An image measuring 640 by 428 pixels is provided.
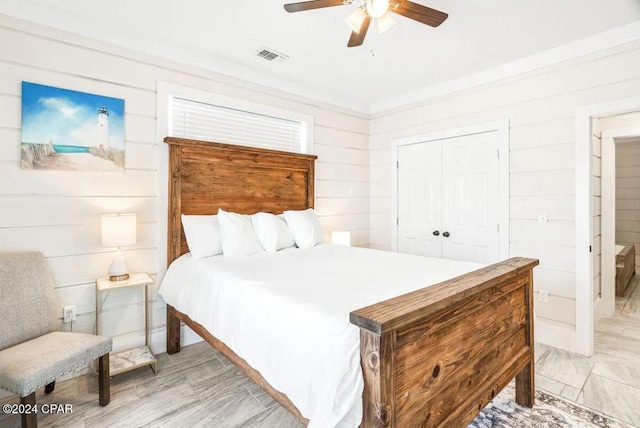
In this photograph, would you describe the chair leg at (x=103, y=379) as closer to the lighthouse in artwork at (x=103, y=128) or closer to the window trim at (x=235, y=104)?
the lighthouse in artwork at (x=103, y=128)

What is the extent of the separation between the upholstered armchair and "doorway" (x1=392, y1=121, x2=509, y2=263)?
3334 mm

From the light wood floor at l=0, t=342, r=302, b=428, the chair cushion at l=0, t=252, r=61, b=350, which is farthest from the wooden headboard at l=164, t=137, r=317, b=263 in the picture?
the light wood floor at l=0, t=342, r=302, b=428

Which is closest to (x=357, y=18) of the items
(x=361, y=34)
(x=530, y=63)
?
(x=361, y=34)

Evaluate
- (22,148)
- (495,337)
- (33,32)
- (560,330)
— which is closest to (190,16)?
(33,32)

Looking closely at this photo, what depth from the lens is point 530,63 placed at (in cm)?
305

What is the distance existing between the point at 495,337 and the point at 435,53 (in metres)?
2.52

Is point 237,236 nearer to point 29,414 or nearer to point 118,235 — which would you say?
point 118,235

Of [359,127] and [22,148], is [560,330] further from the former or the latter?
[22,148]

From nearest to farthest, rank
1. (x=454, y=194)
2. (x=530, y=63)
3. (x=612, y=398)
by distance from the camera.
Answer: (x=612, y=398) < (x=530, y=63) < (x=454, y=194)

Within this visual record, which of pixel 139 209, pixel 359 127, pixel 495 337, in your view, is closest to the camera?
pixel 495 337

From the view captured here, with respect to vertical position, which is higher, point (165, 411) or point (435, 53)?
→ point (435, 53)

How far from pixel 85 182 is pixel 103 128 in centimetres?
45

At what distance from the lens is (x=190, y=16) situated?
241 cm

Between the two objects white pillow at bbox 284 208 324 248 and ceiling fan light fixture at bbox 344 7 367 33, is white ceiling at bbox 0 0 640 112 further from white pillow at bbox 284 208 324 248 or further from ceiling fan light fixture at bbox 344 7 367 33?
white pillow at bbox 284 208 324 248
